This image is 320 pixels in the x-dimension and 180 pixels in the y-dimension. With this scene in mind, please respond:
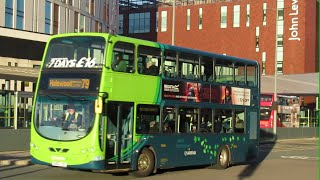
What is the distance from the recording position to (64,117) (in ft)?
50.1

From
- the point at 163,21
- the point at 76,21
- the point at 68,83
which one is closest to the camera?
the point at 68,83

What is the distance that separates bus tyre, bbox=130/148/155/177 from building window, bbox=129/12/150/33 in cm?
7795

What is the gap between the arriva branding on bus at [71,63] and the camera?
1548cm

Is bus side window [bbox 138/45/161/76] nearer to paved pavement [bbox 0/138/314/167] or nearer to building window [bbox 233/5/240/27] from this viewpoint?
paved pavement [bbox 0/138/314/167]

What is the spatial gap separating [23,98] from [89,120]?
36.1 ft

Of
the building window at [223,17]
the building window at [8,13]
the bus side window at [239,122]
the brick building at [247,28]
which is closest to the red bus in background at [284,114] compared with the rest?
the brick building at [247,28]

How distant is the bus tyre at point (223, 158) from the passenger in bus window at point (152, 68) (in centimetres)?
465

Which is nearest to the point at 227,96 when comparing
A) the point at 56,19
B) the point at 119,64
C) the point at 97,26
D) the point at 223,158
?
the point at 223,158

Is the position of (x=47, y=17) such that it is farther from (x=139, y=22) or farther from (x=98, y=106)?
(x=139, y=22)

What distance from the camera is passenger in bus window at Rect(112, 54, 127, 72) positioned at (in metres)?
15.6

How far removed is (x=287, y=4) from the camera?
3115 inches

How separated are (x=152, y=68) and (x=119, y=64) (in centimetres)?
155

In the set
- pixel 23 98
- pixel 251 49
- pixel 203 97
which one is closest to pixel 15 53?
pixel 23 98

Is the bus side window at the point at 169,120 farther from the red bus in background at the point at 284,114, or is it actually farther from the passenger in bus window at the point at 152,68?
the red bus in background at the point at 284,114
